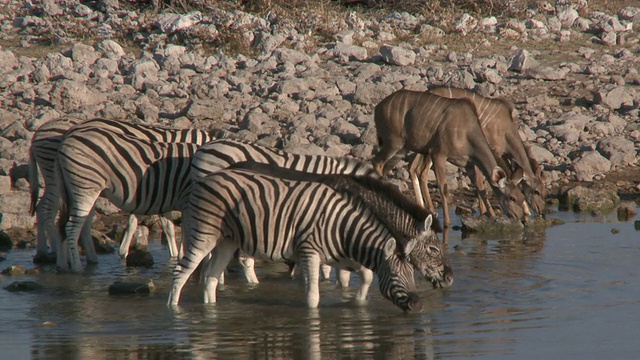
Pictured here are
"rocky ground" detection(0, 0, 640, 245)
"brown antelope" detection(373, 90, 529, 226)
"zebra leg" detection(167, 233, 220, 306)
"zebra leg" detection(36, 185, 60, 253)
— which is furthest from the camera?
"rocky ground" detection(0, 0, 640, 245)

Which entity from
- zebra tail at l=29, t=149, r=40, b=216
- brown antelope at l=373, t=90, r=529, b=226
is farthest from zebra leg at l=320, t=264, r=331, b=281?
zebra tail at l=29, t=149, r=40, b=216

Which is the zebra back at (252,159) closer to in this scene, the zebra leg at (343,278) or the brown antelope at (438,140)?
the zebra leg at (343,278)

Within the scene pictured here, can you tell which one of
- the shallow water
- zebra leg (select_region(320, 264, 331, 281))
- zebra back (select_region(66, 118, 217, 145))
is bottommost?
the shallow water

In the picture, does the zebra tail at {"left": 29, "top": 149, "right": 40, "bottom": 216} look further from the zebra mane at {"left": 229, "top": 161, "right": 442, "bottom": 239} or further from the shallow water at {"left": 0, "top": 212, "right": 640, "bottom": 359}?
the zebra mane at {"left": 229, "top": 161, "right": 442, "bottom": 239}

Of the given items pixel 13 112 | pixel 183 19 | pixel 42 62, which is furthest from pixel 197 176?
pixel 183 19

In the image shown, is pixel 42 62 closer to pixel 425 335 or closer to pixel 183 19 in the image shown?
pixel 183 19

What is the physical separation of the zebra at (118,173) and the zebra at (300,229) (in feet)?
6.35

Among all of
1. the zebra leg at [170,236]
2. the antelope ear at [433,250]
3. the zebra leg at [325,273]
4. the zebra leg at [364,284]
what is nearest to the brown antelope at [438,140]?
the zebra leg at [325,273]

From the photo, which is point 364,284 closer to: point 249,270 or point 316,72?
point 249,270

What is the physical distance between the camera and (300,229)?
10.2 metres

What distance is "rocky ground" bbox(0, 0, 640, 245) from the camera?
1766 centimetres

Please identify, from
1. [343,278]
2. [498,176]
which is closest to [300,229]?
[343,278]

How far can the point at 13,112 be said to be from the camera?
1839 cm

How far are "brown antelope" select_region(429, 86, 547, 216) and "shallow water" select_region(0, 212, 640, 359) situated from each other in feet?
7.86
